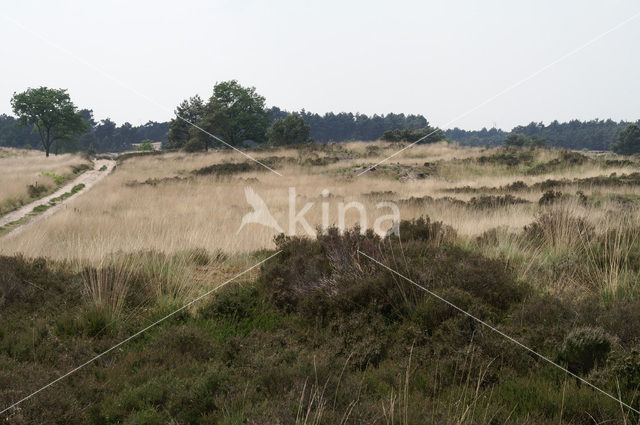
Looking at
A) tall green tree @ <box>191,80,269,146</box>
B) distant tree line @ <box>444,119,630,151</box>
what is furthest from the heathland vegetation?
distant tree line @ <box>444,119,630,151</box>

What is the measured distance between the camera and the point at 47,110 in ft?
186

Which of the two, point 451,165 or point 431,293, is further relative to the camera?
point 451,165

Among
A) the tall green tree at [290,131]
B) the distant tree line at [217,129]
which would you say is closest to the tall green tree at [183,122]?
the distant tree line at [217,129]

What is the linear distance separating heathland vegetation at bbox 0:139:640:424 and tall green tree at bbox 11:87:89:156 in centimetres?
5577

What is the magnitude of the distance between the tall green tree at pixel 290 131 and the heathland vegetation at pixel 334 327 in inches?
1944

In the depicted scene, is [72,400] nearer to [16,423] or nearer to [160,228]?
[16,423]

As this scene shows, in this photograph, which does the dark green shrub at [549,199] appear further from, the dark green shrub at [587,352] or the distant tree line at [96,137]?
the distant tree line at [96,137]

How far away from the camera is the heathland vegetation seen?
10.8 ft

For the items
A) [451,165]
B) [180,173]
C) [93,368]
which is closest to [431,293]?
[93,368]

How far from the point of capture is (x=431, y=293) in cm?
484

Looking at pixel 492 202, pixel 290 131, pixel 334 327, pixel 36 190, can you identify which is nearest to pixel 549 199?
pixel 492 202

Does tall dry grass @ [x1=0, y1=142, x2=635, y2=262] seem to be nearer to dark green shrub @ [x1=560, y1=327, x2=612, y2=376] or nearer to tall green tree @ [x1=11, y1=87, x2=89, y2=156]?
dark green shrub @ [x1=560, y1=327, x2=612, y2=376]

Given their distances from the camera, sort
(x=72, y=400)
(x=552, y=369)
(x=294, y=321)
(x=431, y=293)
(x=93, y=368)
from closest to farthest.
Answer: (x=72, y=400) → (x=552, y=369) → (x=93, y=368) → (x=431, y=293) → (x=294, y=321)

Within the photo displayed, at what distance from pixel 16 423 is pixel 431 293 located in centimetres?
382
